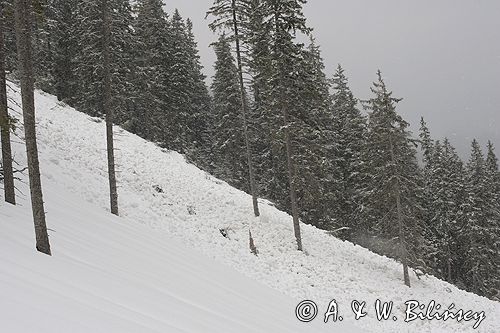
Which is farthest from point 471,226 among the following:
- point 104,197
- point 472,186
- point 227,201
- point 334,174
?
point 104,197

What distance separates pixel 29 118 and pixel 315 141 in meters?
21.2

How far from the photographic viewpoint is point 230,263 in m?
18.0

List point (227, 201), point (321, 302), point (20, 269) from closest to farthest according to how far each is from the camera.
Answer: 1. point (20, 269)
2. point (321, 302)
3. point (227, 201)

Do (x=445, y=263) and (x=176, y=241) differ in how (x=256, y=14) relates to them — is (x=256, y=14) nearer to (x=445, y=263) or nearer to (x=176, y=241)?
(x=176, y=241)

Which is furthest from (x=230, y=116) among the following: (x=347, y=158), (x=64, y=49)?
(x=64, y=49)

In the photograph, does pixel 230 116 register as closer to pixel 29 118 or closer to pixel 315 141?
pixel 315 141

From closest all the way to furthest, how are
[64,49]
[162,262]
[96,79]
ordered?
[162,262] < [96,79] < [64,49]

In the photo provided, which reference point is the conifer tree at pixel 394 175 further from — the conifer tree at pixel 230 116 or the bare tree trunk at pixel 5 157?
the bare tree trunk at pixel 5 157

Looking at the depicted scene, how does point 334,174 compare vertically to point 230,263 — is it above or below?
above

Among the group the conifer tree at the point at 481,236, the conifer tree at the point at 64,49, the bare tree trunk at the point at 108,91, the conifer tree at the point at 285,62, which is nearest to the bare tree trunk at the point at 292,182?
the conifer tree at the point at 285,62

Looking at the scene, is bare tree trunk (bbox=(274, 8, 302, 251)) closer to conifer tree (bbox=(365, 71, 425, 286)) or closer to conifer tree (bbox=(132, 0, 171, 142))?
conifer tree (bbox=(365, 71, 425, 286))

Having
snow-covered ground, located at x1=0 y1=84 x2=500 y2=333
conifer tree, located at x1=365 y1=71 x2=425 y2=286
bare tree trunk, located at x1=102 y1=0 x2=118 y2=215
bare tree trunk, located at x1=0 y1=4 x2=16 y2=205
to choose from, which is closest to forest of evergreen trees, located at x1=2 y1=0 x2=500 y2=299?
conifer tree, located at x1=365 y1=71 x2=425 y2=286

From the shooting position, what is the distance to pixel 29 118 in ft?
30.3

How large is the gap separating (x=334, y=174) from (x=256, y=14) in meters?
16.5
